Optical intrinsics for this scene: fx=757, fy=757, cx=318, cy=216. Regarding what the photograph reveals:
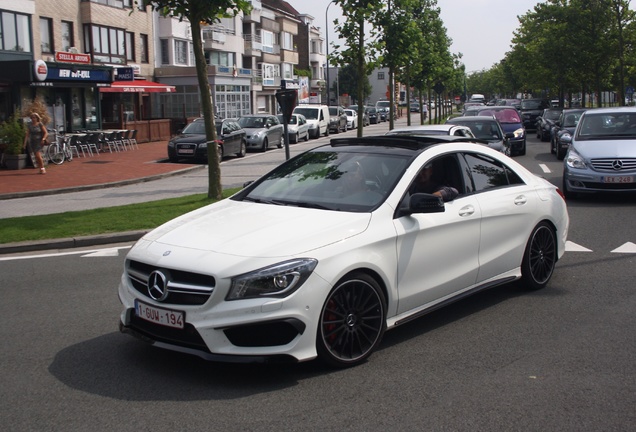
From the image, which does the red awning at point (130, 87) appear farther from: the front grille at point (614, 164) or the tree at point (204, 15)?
the front grille at point (614, 164)

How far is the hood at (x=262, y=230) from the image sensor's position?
5.05 meters

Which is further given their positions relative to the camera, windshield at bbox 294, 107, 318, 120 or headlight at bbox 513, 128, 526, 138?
windshield at bbox 294, 107, 318, 120

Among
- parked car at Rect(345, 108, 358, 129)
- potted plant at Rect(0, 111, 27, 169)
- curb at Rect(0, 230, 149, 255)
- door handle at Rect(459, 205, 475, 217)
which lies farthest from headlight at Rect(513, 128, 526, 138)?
parked car at Rect(345, 108, 358, 129)

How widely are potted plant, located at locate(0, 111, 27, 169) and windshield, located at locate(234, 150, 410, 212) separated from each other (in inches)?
752

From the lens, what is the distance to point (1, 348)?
19.3 feet

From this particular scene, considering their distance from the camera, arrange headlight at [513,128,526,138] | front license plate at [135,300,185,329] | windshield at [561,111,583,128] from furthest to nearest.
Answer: headlight at [513,128,526,138]
windshield at [561,111,583,128]
front license plate at [135,300,185,329]

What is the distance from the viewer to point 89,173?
76.6ft

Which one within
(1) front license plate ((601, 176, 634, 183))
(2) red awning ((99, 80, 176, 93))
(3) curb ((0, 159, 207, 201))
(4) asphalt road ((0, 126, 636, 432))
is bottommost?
(4) asphalt road ((0, 126, 636, 432))

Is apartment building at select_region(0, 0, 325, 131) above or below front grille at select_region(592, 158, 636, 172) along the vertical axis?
above

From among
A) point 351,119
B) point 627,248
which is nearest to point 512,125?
point 627,248

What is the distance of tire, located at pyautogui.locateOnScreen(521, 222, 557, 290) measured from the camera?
24.0ft

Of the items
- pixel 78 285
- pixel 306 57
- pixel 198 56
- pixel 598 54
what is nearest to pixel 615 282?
pixel 78 285

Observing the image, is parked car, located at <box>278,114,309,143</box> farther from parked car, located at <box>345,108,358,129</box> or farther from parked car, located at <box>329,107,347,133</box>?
parked car, located at <box>345,108,358,129</box>

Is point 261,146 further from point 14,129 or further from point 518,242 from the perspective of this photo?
point 518,242
